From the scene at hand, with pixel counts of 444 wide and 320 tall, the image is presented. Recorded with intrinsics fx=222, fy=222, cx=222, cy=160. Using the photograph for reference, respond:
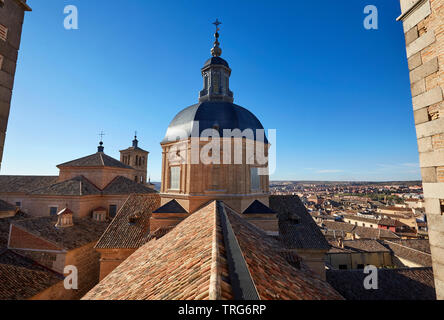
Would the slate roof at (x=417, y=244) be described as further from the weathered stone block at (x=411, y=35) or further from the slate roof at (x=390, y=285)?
the weathered stone block at (x=411, y=35)

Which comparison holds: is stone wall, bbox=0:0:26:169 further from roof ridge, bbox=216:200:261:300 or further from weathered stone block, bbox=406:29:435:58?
weathered stone block, bbox=406:29:435:58

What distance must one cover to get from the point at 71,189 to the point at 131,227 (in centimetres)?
1249

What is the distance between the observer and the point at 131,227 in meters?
14.0

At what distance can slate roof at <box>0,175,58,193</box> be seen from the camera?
A: 90.9 ft

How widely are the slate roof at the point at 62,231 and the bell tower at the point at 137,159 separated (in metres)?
20.5

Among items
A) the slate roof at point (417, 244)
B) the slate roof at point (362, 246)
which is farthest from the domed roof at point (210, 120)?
the slate roof at point (417, 244)

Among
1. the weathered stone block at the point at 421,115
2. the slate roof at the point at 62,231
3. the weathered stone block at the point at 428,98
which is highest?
the weathered stone block at the point at 428,98

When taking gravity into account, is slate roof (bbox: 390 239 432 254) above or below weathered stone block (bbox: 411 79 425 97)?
below

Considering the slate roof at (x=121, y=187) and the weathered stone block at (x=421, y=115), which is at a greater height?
the weathered stone block at (x=421, y=115)

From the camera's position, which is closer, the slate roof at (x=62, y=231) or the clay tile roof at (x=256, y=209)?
the clay tile roof at (x=256, y=209)

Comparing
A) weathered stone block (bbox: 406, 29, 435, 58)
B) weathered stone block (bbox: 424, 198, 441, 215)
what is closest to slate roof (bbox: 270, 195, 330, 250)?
weathered stone block (bbox: 424, 198, 441, 215)

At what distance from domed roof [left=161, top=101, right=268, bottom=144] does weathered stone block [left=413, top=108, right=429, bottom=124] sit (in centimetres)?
956

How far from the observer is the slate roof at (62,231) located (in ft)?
49.1
